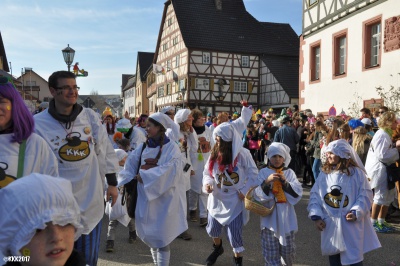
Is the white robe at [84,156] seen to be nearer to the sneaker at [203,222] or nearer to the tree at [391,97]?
the sneaker at [203,222]

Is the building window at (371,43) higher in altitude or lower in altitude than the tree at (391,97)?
higher

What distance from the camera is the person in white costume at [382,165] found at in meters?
6.66

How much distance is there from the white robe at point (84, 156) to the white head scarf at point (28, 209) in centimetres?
202

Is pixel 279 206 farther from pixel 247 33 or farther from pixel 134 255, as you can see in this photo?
pixel 247 33

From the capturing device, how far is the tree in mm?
13113

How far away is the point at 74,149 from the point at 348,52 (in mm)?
15481

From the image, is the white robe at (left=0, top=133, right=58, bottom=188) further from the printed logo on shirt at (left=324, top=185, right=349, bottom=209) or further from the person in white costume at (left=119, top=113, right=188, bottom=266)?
the printed logo on shirt at (left=324, top=185, right=349, bottom=209)

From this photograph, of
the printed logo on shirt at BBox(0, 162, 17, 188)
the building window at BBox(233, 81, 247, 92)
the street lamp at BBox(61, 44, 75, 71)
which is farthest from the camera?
the building window at BBox(233, 81, 247, 92)

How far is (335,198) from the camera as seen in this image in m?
4.20

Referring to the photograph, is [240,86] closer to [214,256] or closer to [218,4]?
[218,4]

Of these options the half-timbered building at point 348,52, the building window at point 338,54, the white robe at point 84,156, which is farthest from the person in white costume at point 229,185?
the building window at point 338,54

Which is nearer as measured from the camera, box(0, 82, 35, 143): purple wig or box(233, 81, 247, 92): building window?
box(0, 82, 35, 143): purple wig

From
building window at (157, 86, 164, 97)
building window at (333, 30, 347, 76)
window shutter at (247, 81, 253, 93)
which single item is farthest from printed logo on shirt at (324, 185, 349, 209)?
building window at (157, 86, 164, 97)

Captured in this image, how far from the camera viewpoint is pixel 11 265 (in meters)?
1.55
